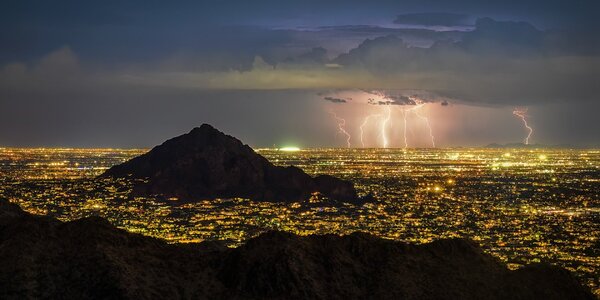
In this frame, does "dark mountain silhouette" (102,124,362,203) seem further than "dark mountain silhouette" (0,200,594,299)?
Yes

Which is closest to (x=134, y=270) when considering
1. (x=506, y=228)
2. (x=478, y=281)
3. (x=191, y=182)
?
(x=478, y=281)

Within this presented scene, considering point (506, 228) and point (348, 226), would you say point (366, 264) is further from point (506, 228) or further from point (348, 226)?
point (506, 228)

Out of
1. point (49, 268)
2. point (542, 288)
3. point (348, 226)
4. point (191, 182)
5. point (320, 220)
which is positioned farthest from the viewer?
point (191, 182)

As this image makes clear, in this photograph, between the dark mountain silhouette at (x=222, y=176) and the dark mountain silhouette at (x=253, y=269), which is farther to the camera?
the dark mountain silhouette at (x=222, y=176)

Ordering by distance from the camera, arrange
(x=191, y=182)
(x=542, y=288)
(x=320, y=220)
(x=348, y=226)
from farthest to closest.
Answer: (x=191, y=182) → (x=320, y=220) → (x=348, y=226) → (x=542, y=288)
